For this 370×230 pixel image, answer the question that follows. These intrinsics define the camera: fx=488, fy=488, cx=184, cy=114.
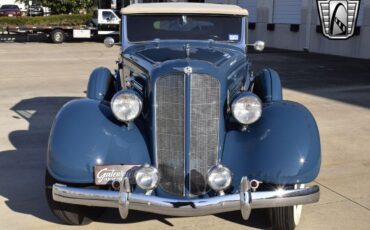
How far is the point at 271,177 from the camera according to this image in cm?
351

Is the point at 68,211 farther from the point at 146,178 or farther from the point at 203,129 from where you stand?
the point at 203,129

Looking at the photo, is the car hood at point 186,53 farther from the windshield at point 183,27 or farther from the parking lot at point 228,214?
the parking lot at point 228,214

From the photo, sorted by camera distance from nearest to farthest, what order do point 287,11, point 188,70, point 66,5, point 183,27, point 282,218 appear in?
1. point 188,70
2. point 282,218
3. point 183,27
4. point 287,11
5. point 66,5

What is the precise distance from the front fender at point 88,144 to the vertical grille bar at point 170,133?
17cm

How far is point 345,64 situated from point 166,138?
13.7 metres

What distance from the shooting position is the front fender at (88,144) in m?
3.57

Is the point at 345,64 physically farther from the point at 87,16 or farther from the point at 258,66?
the point at 87,16

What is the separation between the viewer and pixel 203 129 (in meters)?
3.66

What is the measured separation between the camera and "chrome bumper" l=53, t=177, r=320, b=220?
3.25 m

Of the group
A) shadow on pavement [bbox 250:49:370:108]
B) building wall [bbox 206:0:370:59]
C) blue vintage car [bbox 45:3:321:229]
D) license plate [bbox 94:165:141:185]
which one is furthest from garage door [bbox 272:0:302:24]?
license plate [bbox 94:165:141:185]

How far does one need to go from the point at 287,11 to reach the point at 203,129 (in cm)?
1940

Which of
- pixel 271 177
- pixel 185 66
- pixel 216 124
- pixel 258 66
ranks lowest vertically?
pixel 258 66

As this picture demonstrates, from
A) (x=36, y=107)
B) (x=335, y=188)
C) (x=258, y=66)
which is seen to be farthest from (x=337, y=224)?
(x=258, y=66)

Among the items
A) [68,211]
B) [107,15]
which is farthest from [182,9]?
[107,15]
